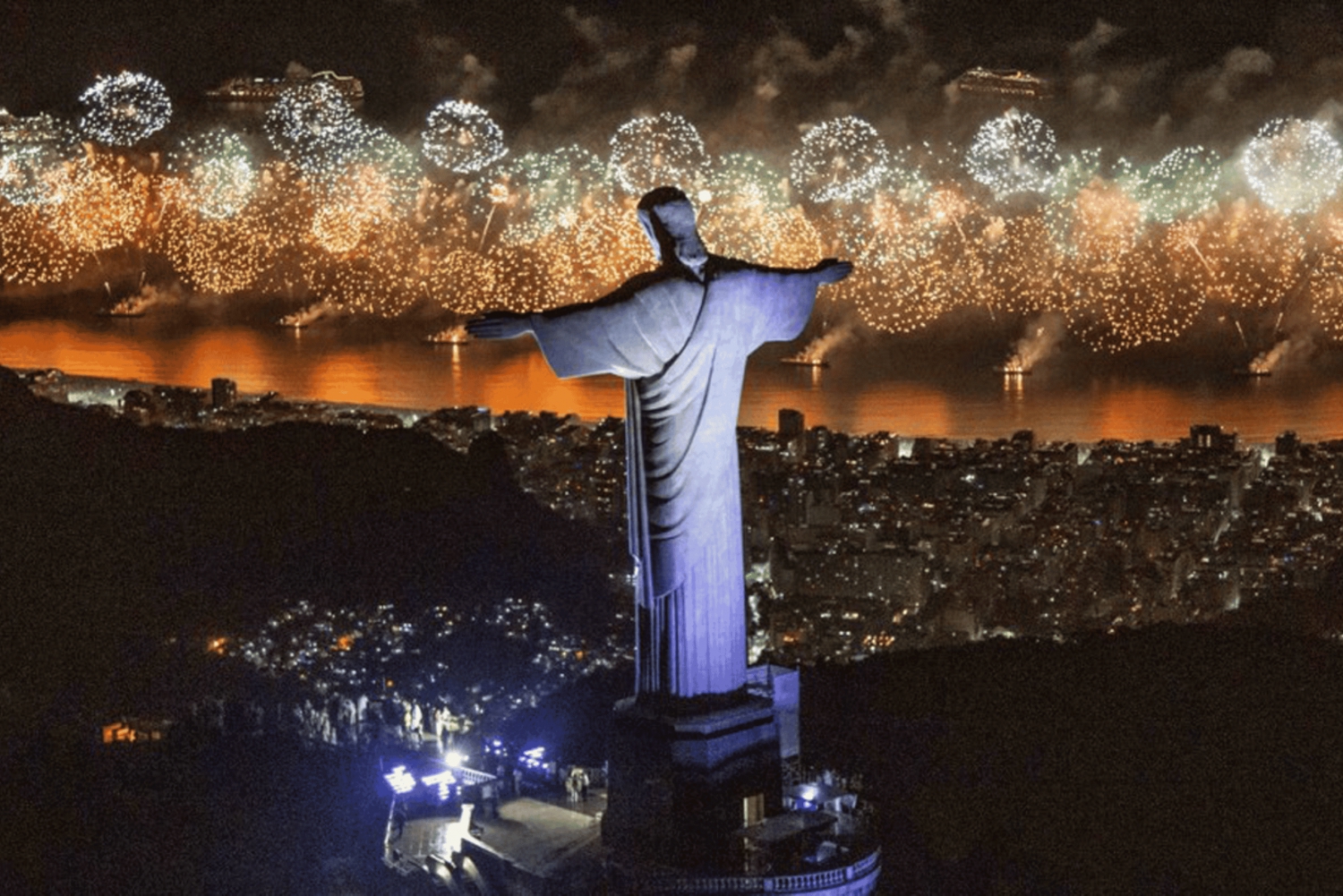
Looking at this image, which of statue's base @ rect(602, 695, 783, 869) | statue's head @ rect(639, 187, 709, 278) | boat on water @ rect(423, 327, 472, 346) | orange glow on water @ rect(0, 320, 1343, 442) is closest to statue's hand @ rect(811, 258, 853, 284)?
statue's head @ rect(639, 187, 709, 278)

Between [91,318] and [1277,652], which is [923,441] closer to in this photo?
[1277,652]

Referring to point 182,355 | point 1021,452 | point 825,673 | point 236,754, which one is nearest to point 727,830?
point 236,754

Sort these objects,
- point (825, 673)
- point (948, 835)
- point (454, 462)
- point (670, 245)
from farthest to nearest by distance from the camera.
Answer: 1. point (454, 462)
2. point (825, 673)
3. point (948, 835)
4. point (670, 245)

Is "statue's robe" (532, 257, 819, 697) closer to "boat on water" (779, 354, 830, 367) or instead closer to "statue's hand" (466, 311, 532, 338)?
"statue's hand" (466, 311, 532, 338)

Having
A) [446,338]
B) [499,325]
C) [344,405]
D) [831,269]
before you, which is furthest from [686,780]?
[446,338]

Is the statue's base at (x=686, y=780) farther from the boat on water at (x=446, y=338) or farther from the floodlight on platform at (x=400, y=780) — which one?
the boat on water at (x=446, y=338)

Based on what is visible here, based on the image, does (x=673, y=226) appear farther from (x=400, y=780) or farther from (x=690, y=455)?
(x=400, y=780)
